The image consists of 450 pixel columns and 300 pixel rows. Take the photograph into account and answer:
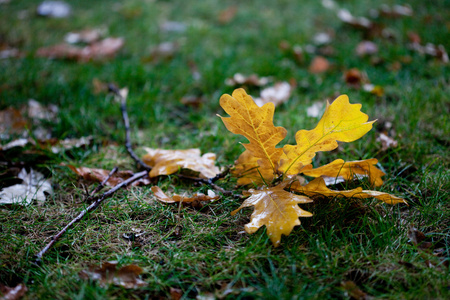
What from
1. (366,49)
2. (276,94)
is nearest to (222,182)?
(276,94)

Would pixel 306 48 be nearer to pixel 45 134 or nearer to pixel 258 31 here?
pixel 258 31

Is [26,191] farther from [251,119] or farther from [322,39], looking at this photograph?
[322,39]

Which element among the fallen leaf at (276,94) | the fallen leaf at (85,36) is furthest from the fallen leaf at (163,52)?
the fallen leaf at (276,94)

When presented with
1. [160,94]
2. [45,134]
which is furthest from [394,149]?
[45,134]

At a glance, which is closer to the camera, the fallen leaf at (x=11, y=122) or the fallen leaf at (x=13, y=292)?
the fallen leaf at (x=13, y=292)

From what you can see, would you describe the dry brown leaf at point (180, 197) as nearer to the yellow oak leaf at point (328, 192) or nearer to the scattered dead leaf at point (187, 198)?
the scattered dead leaf at point (187, 198)

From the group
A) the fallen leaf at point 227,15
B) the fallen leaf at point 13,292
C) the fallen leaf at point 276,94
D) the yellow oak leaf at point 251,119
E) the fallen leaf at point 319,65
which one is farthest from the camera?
the fallen leaf at point 227,15

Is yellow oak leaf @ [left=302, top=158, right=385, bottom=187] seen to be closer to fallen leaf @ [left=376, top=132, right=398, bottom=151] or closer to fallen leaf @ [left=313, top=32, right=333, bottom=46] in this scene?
fallen leaf @ [left=376, top=132, right=398, bottom=151]
